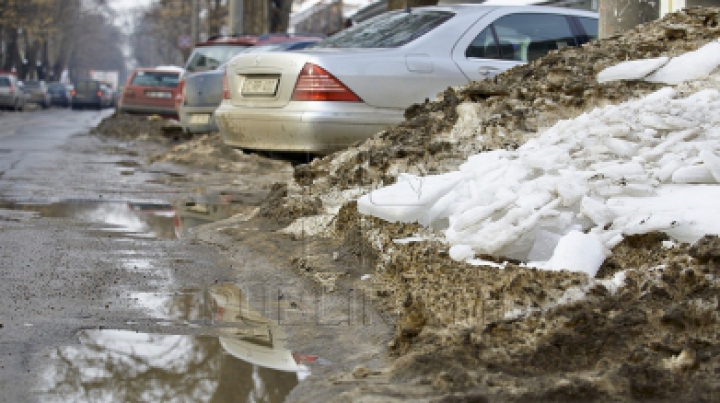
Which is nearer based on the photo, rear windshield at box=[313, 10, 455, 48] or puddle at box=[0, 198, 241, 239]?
puddle at box=[0, 198, 241, 239]

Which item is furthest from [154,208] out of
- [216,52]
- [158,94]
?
[158,94]

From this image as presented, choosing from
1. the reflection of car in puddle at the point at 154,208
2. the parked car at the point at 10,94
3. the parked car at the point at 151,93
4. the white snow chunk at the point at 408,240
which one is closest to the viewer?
the white snow chunk at the point at 408,240

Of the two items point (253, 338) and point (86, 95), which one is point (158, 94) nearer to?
point (253, 338)

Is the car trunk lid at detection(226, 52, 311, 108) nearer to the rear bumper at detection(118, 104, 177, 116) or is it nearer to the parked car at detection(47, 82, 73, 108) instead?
the rear bumper at detection(118, 104, 177, 116)

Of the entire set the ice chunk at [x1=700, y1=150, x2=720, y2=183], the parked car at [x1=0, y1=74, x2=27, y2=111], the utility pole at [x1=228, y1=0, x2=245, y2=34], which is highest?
the utility pole at [x1=228, y1=0, x2=245, y2=34]

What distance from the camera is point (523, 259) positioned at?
13.7ft

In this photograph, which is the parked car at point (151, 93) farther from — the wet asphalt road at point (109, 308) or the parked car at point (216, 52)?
the wet asphalt road at point (109, 308)

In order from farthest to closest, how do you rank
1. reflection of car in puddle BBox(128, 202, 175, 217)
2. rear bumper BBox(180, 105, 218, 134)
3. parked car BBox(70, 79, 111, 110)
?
parked car BBox(70, 79, 111, 110) < rear bumper BBox(180, 105, 218, 134) < reflection of car in puddle BBox(128, 202, 175, 217)

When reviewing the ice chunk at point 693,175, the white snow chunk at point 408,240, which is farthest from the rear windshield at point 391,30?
the ice chunk at point 693,175

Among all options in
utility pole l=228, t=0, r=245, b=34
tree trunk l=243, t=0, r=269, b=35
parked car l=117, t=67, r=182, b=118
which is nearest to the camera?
parked car l=117, t=67, r=182, b=118

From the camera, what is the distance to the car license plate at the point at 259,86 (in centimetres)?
799

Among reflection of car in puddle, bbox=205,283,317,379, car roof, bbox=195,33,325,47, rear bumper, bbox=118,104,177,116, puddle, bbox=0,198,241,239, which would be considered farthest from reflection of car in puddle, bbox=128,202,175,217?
rear bumper, bbox=118,104,177,116

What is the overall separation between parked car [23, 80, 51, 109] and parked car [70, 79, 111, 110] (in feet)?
8.25

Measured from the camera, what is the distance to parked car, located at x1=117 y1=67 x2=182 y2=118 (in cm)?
2334
